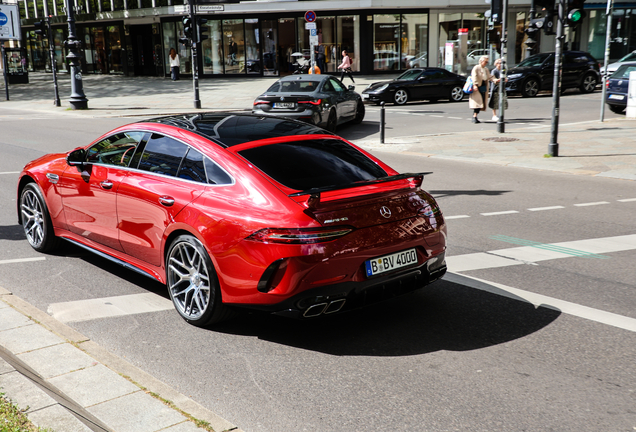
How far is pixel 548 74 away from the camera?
1054 inches

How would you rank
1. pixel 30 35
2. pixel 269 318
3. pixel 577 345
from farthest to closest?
pixel 30 35 → pixel 269 318 → pixel 577 345

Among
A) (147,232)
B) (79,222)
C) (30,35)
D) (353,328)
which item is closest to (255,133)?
(147,232)

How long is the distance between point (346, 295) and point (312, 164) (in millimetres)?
1137

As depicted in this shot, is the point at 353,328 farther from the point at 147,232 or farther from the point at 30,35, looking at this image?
the point at 30,35

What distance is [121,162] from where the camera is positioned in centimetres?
572

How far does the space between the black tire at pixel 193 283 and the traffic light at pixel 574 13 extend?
10285 millimetres

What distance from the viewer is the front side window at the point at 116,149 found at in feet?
18.6

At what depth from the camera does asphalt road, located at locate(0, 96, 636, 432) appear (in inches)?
143

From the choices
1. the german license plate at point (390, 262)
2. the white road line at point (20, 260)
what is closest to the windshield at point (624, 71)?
the german license plate at point (390, 262)

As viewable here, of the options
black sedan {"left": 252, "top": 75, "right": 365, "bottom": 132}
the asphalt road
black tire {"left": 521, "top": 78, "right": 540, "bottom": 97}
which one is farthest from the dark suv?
the asphalt road

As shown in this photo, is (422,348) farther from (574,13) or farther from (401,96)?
(401,96)

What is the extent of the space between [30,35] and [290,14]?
107ft

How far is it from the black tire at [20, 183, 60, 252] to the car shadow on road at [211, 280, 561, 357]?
285 cm

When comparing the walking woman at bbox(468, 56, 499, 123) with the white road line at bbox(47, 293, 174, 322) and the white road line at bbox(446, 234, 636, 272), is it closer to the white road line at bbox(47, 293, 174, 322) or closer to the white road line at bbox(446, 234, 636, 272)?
the white road line at bbox(446, 234, 636, 272)
